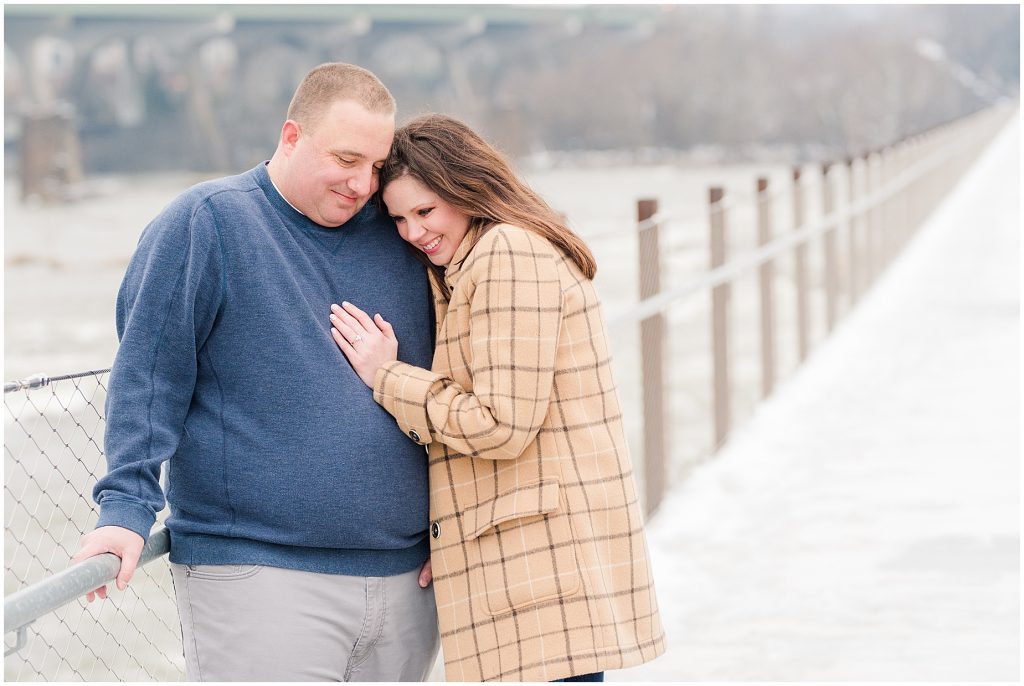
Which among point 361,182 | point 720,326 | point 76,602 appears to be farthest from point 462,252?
point 720,326

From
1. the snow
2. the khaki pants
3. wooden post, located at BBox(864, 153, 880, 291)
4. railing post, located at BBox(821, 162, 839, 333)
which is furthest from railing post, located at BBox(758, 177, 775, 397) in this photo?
the khaki pants

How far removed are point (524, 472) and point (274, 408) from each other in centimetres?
40

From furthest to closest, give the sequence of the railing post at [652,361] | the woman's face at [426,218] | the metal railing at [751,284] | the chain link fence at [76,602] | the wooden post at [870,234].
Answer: the wooden post at [870,234] < the metal railing at [751,284] < the railing post at [652,361] < the chain link fence at [76,602] < the woman's face at [426,218]

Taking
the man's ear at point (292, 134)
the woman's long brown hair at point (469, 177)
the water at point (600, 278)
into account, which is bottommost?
the water at point (600, 278)

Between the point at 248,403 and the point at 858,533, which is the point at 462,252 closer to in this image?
the point at 248,403

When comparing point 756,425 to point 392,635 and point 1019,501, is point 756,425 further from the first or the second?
point 392,635

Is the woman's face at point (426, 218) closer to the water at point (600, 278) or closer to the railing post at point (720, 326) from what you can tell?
the water at point (600, 278)

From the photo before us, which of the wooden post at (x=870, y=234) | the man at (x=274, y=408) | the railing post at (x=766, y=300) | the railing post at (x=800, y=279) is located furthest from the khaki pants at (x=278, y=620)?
the wooden post at (x=870, y=234)

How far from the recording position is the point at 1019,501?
4.61 metres

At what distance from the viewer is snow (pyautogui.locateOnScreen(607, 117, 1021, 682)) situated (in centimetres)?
340

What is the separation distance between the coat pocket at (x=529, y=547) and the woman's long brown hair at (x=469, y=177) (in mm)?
380

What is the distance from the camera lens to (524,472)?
200 cm

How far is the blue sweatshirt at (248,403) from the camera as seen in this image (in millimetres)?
1853

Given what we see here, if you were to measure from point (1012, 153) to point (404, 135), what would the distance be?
26675 millimetres
